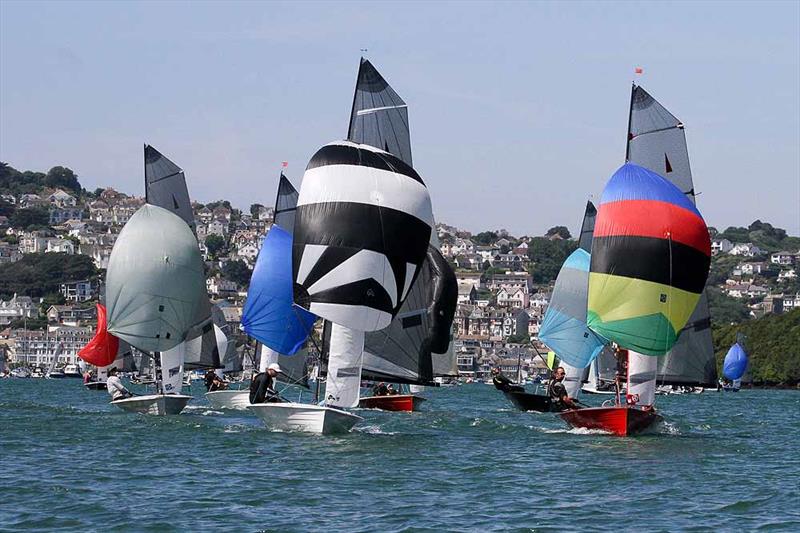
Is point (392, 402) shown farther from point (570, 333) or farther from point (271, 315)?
point (570, 333)

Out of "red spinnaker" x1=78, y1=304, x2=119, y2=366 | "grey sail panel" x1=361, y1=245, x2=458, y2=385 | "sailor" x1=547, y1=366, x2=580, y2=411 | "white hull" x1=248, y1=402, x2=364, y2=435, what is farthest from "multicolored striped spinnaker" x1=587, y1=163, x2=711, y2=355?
"red spinnaker" x1=78, y1=304, x2=119, y2=366

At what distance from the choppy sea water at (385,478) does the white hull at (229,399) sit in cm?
659

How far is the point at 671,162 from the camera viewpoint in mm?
43781

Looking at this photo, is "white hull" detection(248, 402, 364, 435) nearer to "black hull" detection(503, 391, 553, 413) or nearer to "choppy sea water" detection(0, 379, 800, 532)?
"choppy sea water" detection(0, 379, 800, 532)

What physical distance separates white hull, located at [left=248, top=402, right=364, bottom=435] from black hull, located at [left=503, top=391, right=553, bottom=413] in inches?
777

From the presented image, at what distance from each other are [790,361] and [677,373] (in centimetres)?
8955

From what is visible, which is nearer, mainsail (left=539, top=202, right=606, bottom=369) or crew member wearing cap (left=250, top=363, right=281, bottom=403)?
crew member wearing cap (left=250, top=363, right=281, bottom=403)

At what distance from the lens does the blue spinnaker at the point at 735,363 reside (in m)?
117

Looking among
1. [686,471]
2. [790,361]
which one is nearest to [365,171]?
[686,471]

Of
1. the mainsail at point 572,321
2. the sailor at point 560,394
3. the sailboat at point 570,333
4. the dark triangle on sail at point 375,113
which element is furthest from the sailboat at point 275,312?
the mainsail at point 572,321

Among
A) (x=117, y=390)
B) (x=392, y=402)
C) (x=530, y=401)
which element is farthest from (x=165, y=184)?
(x=530, y=401)

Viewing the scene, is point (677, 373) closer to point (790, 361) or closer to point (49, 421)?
point (49, 421)

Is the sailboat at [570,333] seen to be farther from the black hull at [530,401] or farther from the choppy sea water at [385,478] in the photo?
the choppy sea water at [385,478]

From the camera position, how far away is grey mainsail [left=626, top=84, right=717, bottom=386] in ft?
142
